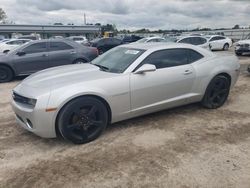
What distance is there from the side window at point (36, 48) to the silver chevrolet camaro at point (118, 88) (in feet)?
16.3

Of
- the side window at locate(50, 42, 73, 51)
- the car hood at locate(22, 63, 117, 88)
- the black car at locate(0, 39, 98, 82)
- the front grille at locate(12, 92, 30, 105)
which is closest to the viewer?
the front grille at locate(12, 92, 30, 105)

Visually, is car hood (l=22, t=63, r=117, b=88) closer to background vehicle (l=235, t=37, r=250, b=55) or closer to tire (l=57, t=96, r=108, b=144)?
tire (l=57, t=96, r=108, b=144)

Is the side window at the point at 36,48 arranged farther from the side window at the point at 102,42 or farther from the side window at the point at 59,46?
the side window at the point at 102,42

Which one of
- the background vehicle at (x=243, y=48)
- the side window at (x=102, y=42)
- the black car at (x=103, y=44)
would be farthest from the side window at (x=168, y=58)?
the side window at (x=102, y=42)

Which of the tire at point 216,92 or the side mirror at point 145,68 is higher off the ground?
the side mirror at point 145,68

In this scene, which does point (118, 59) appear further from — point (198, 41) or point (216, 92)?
point (198, 41)

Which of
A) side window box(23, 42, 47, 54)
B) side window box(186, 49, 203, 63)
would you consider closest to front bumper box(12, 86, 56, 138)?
side window box(186, 49, 203, 63)

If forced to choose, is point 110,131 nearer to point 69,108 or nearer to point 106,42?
point 69,108

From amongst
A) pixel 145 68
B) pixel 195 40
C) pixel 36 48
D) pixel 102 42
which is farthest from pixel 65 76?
pixel 102 42

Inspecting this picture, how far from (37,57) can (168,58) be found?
5.99m

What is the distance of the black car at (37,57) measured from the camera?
9.08 meters

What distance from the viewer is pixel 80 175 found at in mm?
3074

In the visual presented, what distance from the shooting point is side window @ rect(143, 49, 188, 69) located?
4.56m

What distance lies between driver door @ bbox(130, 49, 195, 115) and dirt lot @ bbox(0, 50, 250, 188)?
1.28 ft
